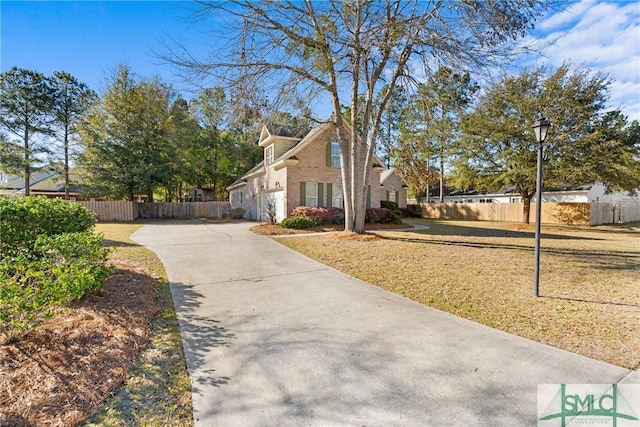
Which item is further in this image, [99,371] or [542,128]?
[542,128]

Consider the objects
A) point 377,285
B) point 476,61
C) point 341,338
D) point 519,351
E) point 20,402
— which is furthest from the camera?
point 476,61

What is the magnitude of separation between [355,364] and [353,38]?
31.1ft

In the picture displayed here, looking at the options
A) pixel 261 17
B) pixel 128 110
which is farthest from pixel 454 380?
pixel 128 110

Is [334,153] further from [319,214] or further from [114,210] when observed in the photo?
[114,210]

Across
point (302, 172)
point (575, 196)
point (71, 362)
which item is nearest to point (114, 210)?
point (302, 172)

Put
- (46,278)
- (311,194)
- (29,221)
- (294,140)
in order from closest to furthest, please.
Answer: (46,278) → (29,221) → (311,194) → (294,140)

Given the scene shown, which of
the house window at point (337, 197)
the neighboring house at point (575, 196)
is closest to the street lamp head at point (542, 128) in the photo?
the house window at point (337, 197)

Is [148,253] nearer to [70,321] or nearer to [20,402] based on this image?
[70,321]

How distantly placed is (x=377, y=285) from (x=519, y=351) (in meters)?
2.83

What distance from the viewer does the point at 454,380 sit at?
2752 millimetres

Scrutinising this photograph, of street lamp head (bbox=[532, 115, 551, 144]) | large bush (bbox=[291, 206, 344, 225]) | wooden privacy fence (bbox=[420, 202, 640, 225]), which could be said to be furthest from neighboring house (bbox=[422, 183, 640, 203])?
street lamp head (bbox=[532, 115, 551, 144])

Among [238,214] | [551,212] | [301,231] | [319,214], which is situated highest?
[551,212]

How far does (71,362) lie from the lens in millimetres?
2854

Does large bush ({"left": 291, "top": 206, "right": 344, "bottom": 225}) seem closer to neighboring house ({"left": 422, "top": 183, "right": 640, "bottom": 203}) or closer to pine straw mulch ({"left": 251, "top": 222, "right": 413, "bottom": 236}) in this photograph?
pine straw mulch ({"left": 251, "top": 222, "right": 413, "bottom": 236})
